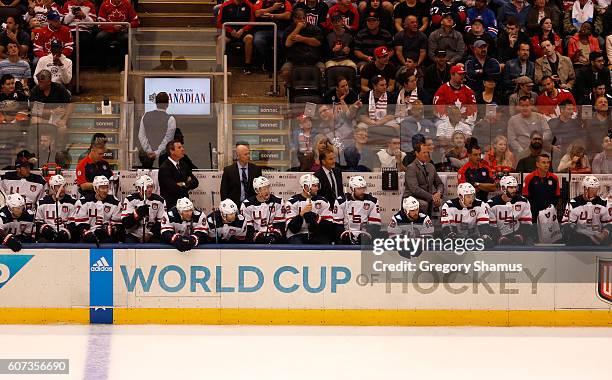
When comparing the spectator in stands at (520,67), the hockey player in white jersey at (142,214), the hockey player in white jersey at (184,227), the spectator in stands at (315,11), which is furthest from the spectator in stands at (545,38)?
the hockey player in white jersey at (142,214)

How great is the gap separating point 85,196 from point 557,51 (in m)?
6.36

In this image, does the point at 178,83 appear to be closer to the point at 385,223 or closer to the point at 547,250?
the point at 385,223

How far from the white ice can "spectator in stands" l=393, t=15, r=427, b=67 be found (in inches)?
169

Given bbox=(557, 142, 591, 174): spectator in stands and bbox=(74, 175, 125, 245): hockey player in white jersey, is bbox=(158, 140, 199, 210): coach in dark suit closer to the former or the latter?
bbox=(74, 175, 125, 245): hockey player in white jersey

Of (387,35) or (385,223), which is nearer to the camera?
(385,223)

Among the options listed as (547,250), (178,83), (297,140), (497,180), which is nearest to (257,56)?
(178,83)

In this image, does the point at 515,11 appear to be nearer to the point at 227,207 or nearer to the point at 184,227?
the point at 227,207

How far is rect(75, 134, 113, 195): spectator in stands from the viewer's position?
14.5 meters

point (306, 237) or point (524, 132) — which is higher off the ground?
point (524, 132)

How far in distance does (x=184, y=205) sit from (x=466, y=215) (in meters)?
2.85

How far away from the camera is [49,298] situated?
13617 mm

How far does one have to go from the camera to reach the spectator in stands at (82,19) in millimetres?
16906

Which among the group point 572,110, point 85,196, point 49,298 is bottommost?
point 49,298

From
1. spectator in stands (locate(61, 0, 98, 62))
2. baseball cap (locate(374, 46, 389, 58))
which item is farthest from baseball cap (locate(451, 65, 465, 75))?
spectator in stands (locate(61, 0, 98, 62))
